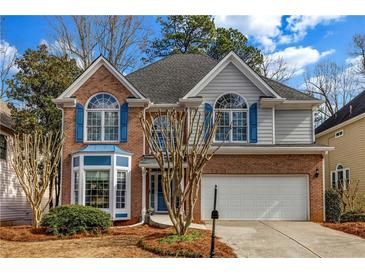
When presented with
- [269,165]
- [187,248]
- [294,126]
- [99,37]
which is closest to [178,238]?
[187,248]

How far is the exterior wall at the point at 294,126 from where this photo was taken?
1734 cm

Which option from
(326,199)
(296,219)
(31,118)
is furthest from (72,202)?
(326,199)

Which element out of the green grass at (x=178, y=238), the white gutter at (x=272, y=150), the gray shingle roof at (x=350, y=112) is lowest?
the green grass at (x=178, y=238)

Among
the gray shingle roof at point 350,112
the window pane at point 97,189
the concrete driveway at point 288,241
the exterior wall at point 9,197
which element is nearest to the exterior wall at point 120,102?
the window pane at point 97,189

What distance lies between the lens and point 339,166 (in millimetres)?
21812

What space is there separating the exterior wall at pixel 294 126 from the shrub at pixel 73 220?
8322 millimetres

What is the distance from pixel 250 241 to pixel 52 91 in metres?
13.9

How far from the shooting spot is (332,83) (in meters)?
29.6

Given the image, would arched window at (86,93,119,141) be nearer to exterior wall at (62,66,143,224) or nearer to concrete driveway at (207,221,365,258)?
exterior wall at (62,66,143,224)

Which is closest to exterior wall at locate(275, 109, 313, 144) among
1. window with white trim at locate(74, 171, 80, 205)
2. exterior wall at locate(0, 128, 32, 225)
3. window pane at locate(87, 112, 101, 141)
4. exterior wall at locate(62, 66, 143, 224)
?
exterior wall at locate(62, 66, 143, 224)

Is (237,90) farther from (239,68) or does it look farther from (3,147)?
(3,147)

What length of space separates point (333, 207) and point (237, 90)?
19.7 feet

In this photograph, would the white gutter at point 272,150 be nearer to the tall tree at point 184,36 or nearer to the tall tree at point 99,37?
the tall tree at point 99,37

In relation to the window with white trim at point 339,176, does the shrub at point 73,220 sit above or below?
below
